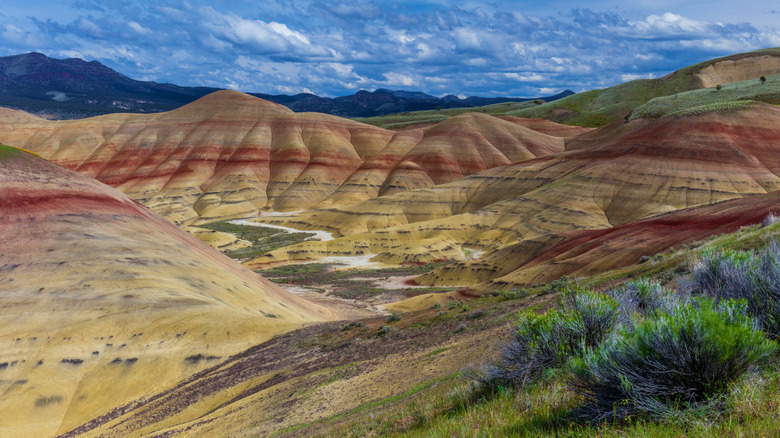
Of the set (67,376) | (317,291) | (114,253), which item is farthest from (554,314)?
(317,291)

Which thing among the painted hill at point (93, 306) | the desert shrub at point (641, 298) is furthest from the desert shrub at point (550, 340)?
the painted hill at point (93, 306)

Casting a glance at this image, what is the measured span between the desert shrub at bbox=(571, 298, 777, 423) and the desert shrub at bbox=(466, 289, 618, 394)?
6.31ft

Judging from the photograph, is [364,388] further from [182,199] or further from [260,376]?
[182,199]

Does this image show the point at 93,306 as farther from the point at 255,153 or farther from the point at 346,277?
the point at 255,153

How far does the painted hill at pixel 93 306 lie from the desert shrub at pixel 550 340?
56.9 feet

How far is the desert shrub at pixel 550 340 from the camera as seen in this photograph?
756 centimetres

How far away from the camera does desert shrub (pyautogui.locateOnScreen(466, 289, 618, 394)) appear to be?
24.8 ft

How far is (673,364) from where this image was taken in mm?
5125

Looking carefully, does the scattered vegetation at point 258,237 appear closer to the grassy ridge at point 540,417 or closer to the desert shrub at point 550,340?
the grassy ridge at point 540,417

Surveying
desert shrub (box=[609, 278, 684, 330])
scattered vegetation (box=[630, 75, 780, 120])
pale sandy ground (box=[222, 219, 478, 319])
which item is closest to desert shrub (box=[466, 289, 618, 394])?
A: desert shrub (box=[609, 278, 684, 330])

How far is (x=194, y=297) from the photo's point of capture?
2581 centimetres

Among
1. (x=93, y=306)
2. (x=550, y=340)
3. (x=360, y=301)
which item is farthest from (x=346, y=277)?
(x=550, y=340)

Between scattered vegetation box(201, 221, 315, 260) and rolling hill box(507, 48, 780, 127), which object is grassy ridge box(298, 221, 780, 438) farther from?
rolling hill box(507, 48, 780, 127)

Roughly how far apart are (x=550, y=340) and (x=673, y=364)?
2.72 m
